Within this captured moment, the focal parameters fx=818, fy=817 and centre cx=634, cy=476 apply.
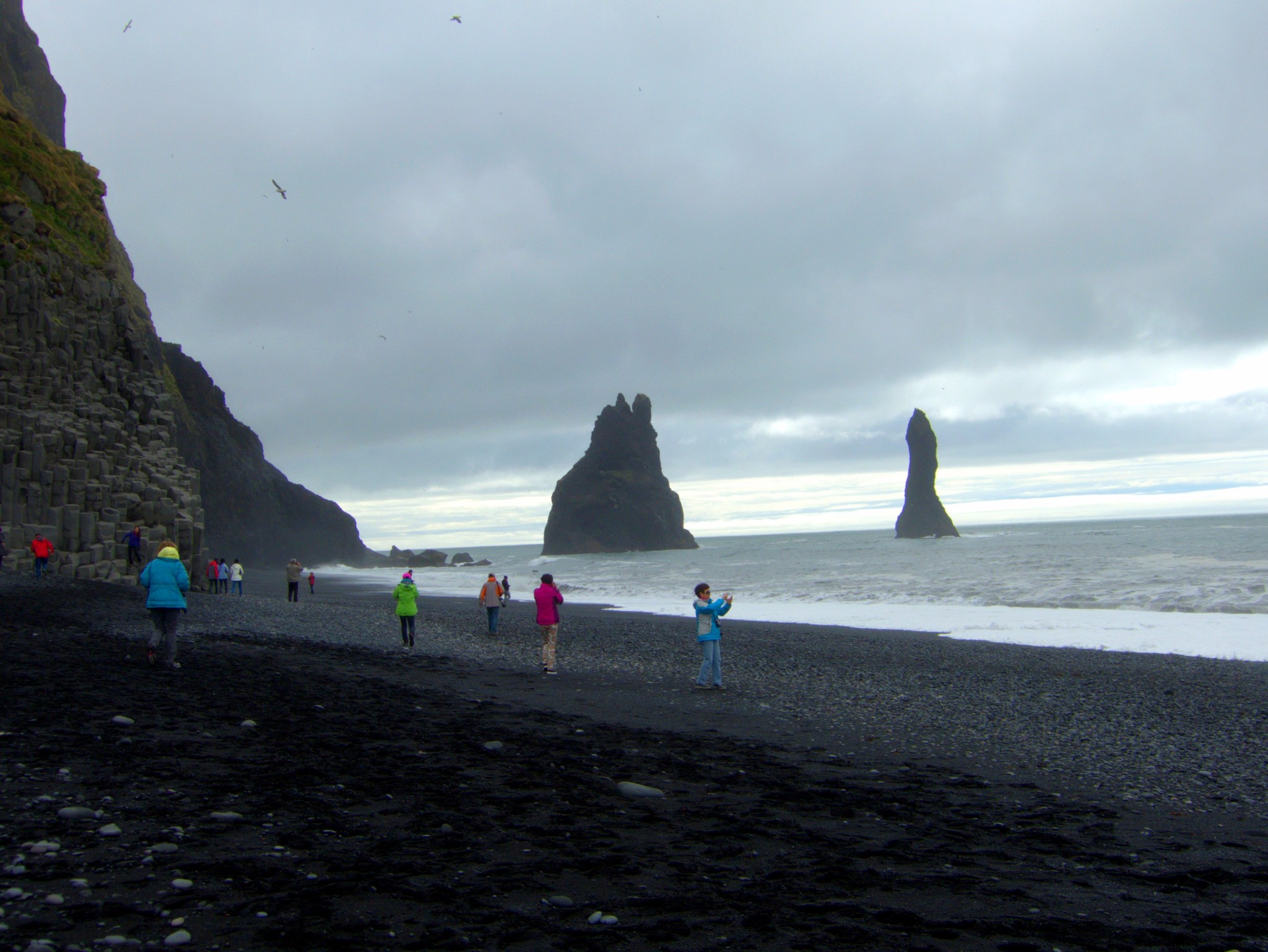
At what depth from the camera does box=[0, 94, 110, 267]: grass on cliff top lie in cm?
3534

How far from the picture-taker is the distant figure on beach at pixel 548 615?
50.8ft

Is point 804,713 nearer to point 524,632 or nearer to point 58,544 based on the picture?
point 524,632

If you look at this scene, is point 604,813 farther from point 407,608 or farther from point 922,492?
point 922,492

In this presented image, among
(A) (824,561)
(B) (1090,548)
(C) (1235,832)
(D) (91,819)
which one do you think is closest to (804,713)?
(C) (1235,832)

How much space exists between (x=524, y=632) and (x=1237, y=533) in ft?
358

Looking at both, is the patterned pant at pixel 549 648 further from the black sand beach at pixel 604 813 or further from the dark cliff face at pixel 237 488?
the dark cliff face at pixel 237 488

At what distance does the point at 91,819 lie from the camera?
545cm

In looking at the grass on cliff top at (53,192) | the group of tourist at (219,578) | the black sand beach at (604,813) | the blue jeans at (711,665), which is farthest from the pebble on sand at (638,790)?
the grass on cliff top at (53,192)

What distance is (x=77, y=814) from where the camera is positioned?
5.48m

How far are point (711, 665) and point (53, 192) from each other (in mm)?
39885

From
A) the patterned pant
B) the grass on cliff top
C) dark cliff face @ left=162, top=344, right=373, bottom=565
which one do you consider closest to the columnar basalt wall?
the grass on cliff top

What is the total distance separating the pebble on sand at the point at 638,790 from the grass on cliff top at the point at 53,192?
125 ft

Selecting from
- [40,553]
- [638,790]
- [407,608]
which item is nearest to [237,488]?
[40,553]

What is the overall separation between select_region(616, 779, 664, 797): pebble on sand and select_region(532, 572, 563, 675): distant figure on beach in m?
7.88
